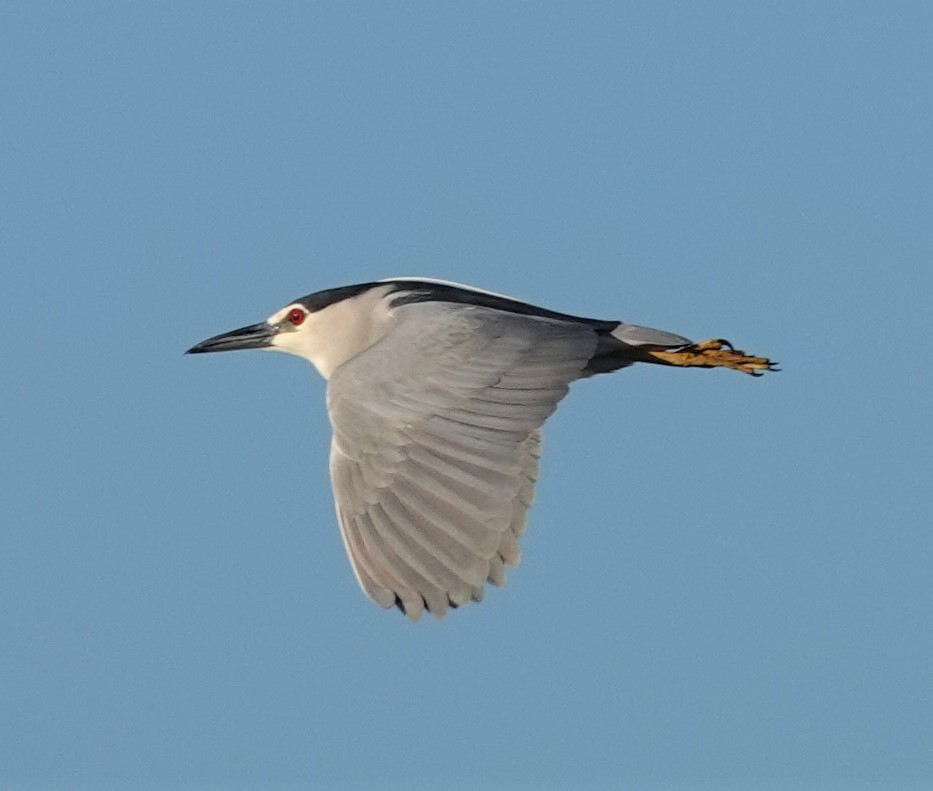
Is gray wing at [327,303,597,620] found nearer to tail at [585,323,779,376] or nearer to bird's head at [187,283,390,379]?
tail at [585,323,779,376]

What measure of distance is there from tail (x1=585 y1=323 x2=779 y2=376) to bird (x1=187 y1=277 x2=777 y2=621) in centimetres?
37

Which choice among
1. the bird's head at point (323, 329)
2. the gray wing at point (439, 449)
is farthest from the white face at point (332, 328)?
the gray wing at point (439, 449)

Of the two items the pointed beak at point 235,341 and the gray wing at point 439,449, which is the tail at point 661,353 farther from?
the pointed beak at point 235,341

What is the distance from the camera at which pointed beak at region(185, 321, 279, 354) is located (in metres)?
11.0

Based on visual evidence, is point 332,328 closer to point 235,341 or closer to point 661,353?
point 235,341

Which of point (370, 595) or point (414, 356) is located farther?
point (414, 356)

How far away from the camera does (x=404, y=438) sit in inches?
328

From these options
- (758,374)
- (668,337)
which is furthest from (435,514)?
(758,374)

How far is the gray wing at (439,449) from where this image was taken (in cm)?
806

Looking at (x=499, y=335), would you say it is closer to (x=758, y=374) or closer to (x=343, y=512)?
(x=343, y=512)

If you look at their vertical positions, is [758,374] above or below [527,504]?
above

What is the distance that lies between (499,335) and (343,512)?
114cm

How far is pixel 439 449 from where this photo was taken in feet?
27.1

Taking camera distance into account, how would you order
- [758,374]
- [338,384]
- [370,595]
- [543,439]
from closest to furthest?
[370,595] → [338,384] → [543,439] → [758,374]
